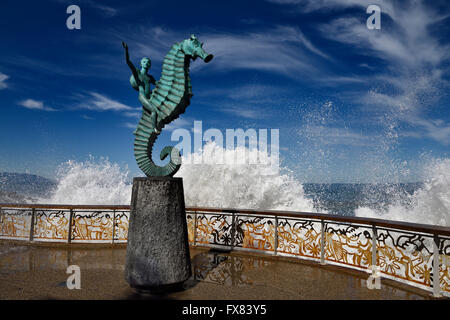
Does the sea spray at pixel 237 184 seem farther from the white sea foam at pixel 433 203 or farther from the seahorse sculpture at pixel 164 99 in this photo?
the seahorse sculpture at pixel 164 99

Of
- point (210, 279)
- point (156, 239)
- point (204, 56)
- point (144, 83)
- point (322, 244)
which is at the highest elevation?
point (204, 56)

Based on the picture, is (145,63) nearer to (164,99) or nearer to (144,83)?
(144,83)

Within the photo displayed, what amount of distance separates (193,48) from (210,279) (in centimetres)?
363

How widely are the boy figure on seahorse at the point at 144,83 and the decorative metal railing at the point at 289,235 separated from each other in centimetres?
308

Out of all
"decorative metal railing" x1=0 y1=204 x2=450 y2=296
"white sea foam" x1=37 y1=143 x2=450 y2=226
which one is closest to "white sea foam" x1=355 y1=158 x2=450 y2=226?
"white sea foam" x1=37 y1=143 x2=450 y2=226

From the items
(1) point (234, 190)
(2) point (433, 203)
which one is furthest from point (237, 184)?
(2) point (433, 203)

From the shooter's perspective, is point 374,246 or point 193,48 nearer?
point 193,48

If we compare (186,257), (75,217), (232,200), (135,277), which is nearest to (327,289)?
(186,257)

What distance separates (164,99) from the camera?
4.23 metres

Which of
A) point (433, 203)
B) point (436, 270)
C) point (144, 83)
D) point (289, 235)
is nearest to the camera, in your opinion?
point (436, 270)

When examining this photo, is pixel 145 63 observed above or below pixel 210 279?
above

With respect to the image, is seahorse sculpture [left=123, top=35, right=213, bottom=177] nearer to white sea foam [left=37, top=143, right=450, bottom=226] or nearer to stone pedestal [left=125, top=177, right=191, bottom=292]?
stone pedestal [left=125, top=177, right=191, bottom=292]

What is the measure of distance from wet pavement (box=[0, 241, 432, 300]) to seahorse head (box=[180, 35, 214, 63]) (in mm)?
3396

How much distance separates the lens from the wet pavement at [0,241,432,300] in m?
3.81
